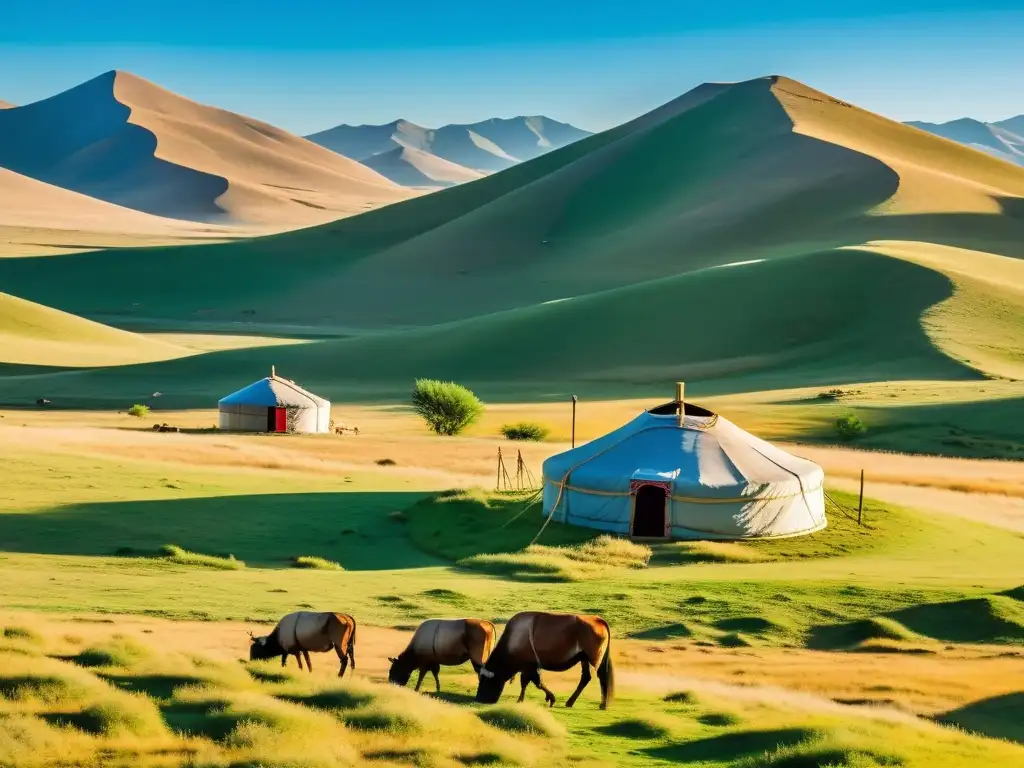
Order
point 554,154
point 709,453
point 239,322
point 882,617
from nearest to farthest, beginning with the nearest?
point 882,617
point 709,453
point 239,322
point 554,154

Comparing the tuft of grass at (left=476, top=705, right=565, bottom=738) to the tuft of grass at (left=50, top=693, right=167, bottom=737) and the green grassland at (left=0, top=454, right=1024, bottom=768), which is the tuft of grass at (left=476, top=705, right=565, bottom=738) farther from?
the tuft of grass at (left=50, top=693, right=167, bottom=737)

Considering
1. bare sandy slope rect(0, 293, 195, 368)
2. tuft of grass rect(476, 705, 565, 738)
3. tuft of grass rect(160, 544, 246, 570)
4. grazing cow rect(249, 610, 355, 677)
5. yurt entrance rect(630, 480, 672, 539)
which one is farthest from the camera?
bare sandy slope rect(0, 293, 195, 368)

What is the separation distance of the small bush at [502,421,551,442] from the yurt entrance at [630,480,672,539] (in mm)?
22500

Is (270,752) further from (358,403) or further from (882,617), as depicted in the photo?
(358,403)

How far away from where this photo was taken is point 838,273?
95000 mm

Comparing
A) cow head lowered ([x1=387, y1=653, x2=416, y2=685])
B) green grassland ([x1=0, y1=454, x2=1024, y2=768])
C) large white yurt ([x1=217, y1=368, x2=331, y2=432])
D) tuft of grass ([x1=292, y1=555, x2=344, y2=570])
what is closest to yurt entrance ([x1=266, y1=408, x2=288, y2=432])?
large white yurt ([x1=217, y1=368, x2=331, y2=432])

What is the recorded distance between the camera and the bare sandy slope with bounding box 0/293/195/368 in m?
83.6

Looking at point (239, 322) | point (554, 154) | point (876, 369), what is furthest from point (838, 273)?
point (554, 154)

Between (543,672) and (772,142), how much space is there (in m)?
153

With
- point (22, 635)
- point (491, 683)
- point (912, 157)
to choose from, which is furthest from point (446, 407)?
point (912, 157)

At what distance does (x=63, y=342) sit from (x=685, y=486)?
70.7m

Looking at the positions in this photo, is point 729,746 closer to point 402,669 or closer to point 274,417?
point 402,669

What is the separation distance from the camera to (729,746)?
12930 mm

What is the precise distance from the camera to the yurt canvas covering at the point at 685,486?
93.2 feet
